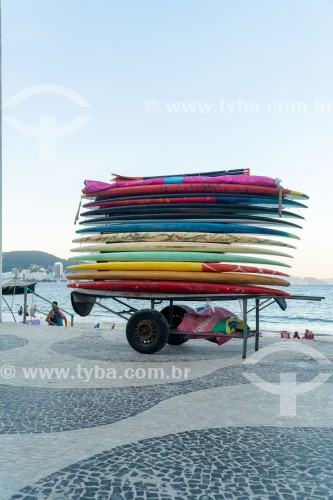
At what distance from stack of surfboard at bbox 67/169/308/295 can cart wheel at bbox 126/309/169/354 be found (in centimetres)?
77

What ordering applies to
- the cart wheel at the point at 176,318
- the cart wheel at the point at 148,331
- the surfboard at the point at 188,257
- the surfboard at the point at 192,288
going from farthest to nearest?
the cart wheel at the point at 176,318
the surfboard at the point at 188,257
the surfboard at the point at 192,288
the cart wheel at the point at 148,331

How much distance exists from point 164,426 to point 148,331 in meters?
5.40

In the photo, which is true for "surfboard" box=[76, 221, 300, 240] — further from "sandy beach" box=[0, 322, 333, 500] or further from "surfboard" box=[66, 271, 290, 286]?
"sandy beach" box=[0, 322, 333, 500]

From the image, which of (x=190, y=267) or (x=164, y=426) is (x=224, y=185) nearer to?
(x=190, y=267)

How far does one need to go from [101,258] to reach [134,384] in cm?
505

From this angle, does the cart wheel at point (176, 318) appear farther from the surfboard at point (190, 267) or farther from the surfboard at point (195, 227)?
the surfboard at point (195, 227)

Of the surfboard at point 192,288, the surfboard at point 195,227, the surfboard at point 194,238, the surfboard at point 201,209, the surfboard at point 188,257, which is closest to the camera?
the surfboard at point 192,288

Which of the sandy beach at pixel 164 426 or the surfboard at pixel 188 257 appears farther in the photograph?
the surfboard at pixel 188 257

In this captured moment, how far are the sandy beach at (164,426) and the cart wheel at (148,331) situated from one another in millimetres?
286

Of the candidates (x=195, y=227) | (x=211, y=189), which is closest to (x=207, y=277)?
(x=195, y=227)

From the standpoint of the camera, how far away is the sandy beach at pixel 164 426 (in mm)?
4133

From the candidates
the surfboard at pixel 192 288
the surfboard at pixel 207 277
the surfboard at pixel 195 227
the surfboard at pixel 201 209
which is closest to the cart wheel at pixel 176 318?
the surfboard at pixel 192 288

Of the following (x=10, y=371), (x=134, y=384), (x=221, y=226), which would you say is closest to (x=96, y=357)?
(x=10, y=371)

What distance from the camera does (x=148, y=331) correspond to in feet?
36.7
